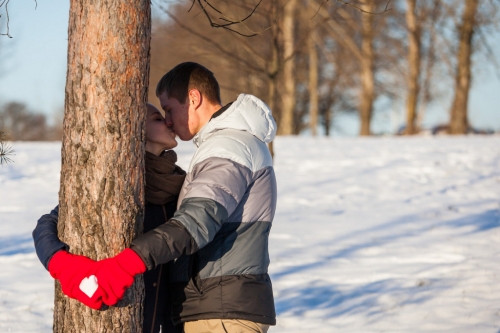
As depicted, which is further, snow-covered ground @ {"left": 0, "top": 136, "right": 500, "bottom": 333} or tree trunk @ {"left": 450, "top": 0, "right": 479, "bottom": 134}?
tree trunk @ {"left": 450, "top": 0, "right": 479, "bottom": 134}

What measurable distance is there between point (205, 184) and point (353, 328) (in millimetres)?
3089

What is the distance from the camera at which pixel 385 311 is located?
5273 millimetres

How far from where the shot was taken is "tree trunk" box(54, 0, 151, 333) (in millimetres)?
2367

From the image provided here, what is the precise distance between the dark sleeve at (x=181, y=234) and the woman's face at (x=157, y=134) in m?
0.62

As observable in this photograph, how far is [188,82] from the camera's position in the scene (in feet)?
8.83

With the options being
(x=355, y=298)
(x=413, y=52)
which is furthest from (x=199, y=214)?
(x=413, y=52)

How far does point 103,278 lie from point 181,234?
0.32 metres

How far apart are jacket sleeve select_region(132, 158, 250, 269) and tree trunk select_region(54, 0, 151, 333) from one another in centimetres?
27

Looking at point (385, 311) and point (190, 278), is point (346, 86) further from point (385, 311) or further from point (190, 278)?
point (190, 278)

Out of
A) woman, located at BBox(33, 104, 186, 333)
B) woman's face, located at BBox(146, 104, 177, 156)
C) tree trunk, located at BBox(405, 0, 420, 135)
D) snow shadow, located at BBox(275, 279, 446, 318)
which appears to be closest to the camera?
woman, located at BBox(33, 104, 186, 333)

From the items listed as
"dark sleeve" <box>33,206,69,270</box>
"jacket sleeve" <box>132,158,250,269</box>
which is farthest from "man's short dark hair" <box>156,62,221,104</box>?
"dark sleeve" <box>33,206,69,270</box>

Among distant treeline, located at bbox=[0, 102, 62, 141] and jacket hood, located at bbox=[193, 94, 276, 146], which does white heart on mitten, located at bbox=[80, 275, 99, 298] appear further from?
distant treeline, located at bbox=[0, 102, 62, 141]

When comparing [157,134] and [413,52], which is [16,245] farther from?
[413,52]

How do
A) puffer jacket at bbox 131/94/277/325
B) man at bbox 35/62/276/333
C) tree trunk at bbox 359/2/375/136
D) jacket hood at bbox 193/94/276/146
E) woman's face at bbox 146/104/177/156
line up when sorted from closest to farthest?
1. man at bbox 35/62/276/333
2. puffer jacket at bbox 131/94/277/325
3. jacket hood at bbox 193/94/276/146
4. woman's face at bbox 146/104/177/156
5. tree trunk at bbox 359/2/375/136
